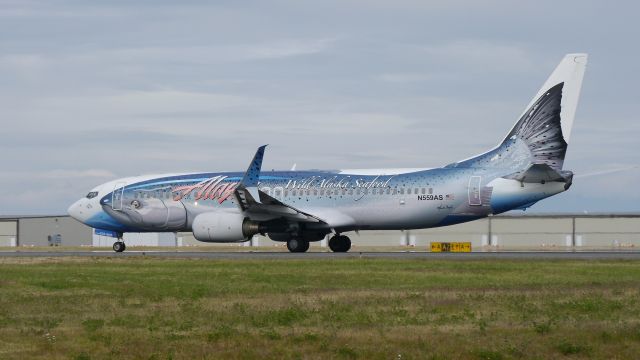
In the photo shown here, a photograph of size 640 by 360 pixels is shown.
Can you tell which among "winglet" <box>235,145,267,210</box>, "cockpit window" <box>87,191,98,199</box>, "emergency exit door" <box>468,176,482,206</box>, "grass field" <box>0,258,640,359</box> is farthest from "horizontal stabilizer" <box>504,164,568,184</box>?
"cockpit window" <box>87,191,98,199</box>

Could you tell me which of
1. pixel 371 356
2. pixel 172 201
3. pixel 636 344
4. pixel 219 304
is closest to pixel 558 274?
pixel 219 304

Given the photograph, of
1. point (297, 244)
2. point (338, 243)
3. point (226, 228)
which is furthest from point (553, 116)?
point (226, 228)

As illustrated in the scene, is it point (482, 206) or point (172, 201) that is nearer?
point (482, 206)

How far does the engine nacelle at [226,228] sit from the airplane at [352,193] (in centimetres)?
5

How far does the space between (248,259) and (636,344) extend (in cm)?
3089

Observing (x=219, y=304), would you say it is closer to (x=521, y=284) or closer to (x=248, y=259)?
(x=521, y=284)

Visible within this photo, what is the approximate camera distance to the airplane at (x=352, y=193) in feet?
169

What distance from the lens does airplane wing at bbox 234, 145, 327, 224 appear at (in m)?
54.3

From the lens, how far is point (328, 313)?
25094 millimetres

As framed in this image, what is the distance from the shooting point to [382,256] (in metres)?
50.7


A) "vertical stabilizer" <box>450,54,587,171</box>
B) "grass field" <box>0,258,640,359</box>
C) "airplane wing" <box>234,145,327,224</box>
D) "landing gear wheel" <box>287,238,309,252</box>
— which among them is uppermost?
"vertical stabilizer" <box>450,54,587,171</box>

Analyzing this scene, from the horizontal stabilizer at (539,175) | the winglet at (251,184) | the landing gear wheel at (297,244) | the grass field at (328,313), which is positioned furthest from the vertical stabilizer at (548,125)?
the grass field at (328,313)

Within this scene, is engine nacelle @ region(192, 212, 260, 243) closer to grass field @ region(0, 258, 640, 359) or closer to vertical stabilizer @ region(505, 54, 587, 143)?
grass field @ region(0, 258, 640, 359)

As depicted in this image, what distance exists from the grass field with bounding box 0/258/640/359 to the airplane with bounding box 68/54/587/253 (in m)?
12.4
